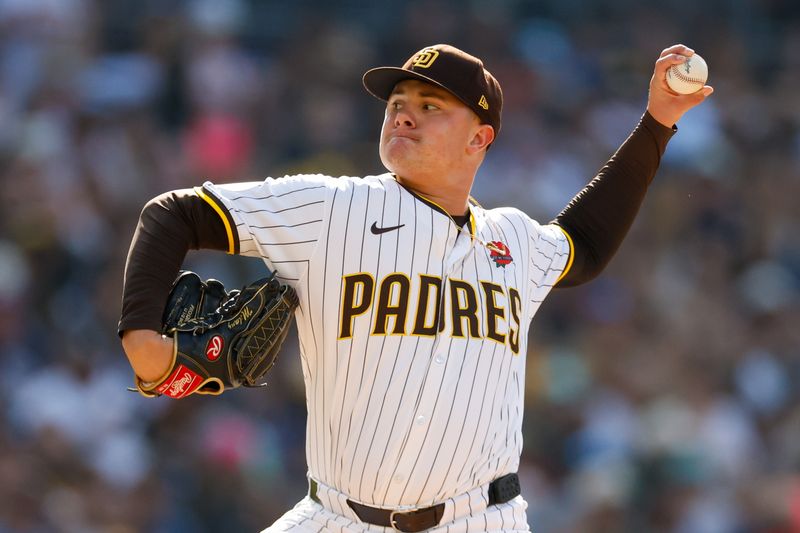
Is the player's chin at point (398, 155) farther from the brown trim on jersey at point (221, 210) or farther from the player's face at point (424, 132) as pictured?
the brown trim on jersey at point (221, 210)

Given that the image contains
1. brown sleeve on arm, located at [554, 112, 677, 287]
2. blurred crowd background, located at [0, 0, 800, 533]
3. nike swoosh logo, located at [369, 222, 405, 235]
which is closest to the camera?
nike swoosh logo, located at [369, 222, 405, 235]

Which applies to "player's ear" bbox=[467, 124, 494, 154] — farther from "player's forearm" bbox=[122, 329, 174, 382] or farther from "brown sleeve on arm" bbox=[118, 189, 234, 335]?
"player's forearm" bbox=[122, 329, 174, 382]

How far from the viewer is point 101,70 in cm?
818

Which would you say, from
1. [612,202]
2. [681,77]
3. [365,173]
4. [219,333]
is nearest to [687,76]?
[681,77]

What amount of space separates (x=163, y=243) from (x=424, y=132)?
0.83 m

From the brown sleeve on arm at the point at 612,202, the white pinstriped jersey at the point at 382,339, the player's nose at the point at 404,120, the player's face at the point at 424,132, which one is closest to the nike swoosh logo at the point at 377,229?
the white pinstriped jersey at the point at 382,339

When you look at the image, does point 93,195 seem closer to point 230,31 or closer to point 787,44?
point 230,31

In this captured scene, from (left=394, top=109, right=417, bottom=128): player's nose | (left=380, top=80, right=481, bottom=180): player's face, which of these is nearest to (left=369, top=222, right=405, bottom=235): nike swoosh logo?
(left=380, top=80, right=481, bottom=180): player's face

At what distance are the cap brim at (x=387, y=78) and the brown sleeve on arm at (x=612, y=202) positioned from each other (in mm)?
702

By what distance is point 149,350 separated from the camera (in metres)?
3.12

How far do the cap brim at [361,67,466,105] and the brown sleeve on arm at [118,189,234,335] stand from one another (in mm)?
665

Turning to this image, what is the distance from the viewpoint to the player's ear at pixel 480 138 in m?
3.71

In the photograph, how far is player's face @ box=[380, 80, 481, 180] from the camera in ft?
11.7

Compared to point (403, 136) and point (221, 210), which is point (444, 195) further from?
point (221, 210)
